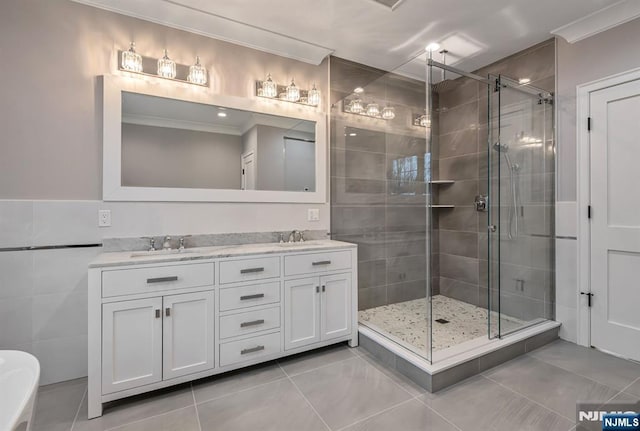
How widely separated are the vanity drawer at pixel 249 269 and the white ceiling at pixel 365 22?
181 centimetres

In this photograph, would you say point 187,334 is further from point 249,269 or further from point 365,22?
point 365,22

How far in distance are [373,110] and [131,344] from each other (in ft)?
8.79

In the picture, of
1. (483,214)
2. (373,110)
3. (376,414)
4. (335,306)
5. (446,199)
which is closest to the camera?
(376,414)

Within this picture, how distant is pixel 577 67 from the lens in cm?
250

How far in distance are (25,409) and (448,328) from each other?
109 inches

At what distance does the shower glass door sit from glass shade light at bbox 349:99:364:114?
1.12 meters

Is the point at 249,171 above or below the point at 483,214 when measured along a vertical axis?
above

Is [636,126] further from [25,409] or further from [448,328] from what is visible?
[25,409]

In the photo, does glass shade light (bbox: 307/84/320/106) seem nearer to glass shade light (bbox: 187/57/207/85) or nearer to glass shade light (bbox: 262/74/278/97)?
glass shade light (bbox: 262/74/278/97)

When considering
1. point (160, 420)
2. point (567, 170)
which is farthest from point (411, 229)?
point (160, 420)

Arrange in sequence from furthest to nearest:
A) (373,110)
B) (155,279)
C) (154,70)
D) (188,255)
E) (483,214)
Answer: (483,214) → (373,110) → (154,70) → (188,255) → (155,279)

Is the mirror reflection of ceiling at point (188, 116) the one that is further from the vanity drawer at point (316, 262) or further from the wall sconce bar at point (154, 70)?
the vanity drawer at point (316, 262)

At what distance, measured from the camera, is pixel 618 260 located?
2305 millimetres

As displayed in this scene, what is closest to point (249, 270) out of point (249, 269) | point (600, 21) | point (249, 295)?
point (249, 269)
